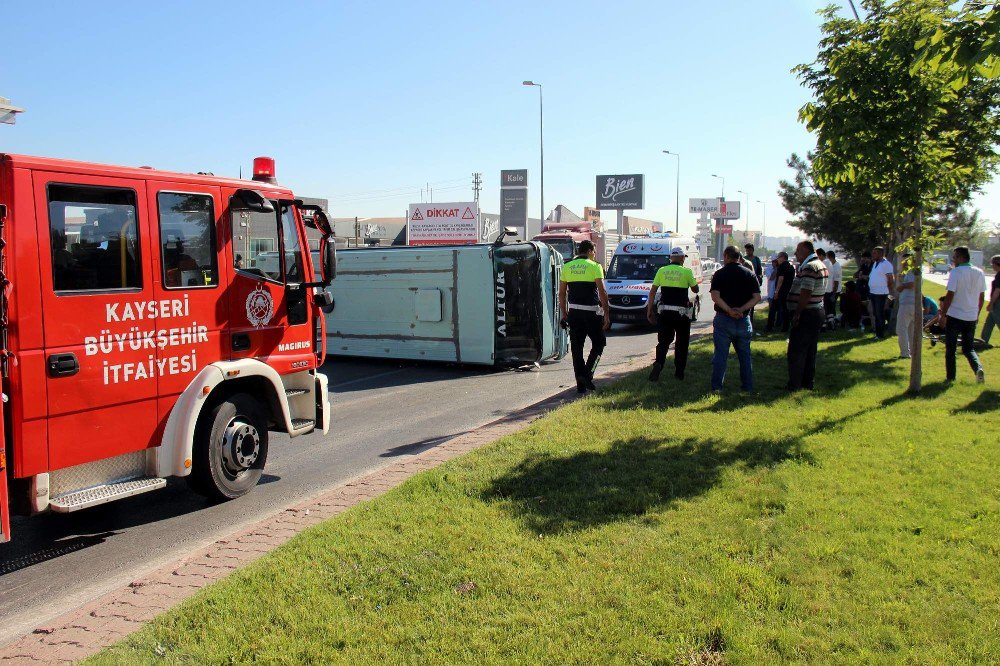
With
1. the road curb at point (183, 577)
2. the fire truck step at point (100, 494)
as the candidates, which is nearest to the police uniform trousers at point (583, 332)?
the road curb at point (183, 577)

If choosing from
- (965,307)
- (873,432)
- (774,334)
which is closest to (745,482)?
(873,432)

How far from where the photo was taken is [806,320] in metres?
9.21

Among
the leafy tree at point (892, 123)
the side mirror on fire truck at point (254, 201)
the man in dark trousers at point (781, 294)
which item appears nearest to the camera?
the side mirror on fire truck at point (254, 201)

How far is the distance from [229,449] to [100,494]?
1.08 metres

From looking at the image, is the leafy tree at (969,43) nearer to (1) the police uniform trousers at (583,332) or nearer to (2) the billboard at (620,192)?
(1) the police uniform trousers at (583,332)

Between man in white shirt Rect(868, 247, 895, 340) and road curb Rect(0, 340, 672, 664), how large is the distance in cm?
1021

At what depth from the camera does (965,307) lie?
9695 millimetres

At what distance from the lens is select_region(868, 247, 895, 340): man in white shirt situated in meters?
14.1

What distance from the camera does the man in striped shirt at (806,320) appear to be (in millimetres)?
9070

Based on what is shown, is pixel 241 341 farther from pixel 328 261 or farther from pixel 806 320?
pixel 806 320

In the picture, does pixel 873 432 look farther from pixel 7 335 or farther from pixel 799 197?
pixel 799 197

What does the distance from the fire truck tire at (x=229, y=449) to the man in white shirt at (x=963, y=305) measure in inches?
324

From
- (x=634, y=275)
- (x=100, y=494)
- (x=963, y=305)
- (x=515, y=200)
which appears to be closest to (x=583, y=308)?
(x=963, y=305)

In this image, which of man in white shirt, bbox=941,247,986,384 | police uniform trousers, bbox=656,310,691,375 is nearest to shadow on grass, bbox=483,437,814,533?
police uniform trousers, bbox=656,310,691,375
